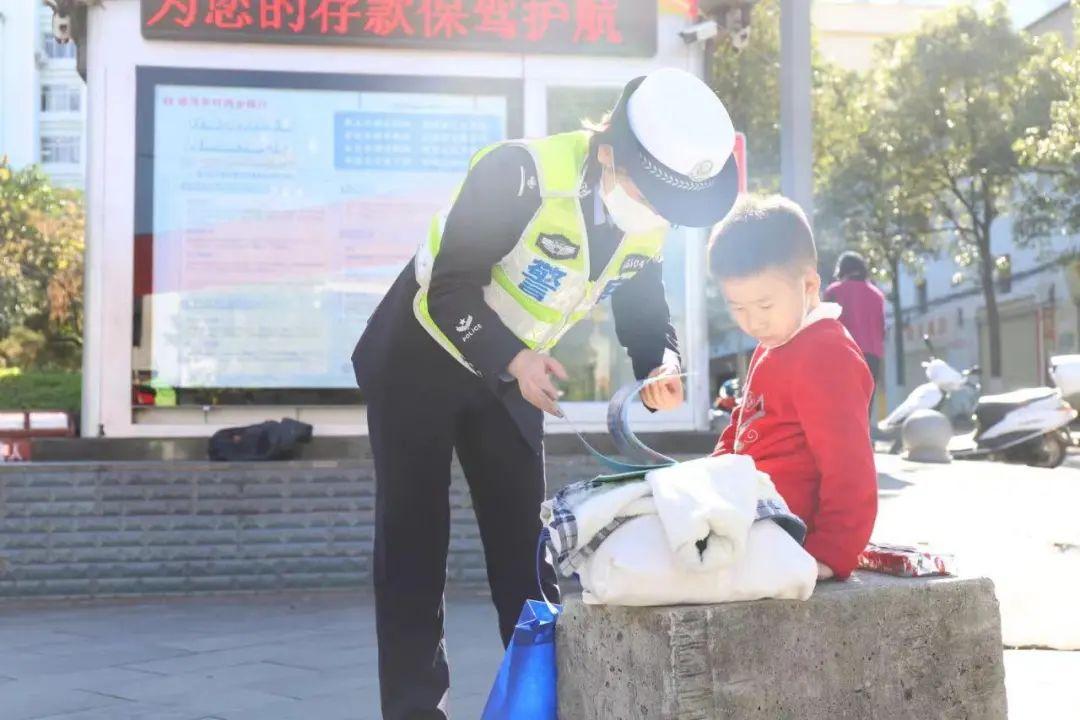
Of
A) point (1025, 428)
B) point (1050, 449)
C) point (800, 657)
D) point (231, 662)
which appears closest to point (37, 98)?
point (1025, 428)

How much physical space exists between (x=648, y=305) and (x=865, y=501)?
1077 mm

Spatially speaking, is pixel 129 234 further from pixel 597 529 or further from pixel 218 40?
pixel 597 529

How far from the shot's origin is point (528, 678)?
2627 mm

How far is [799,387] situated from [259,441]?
4120mm

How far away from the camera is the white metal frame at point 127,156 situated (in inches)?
251

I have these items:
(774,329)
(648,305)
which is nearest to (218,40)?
(648,305)

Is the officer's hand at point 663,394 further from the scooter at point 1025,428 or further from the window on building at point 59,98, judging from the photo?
the window on building at point 59,98

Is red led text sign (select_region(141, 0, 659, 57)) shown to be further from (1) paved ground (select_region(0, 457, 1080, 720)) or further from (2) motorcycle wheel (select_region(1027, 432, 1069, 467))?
(2) motorcycle wheel (select_region(1027, 432, 1069, 467))

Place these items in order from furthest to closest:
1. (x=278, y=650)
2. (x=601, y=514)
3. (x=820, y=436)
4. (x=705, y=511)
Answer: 1. (x=278, y=650)
2. (x=820, y=436)
3. (x=601, y=514)
4. (x=705, y=511)

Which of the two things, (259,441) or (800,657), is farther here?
(259,441)

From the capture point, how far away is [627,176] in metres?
2.91


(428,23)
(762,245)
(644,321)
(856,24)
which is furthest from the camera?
(856,24)

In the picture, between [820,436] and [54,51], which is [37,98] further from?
[820,436]

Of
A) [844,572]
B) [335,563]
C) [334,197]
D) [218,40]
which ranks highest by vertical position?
[218,40]
